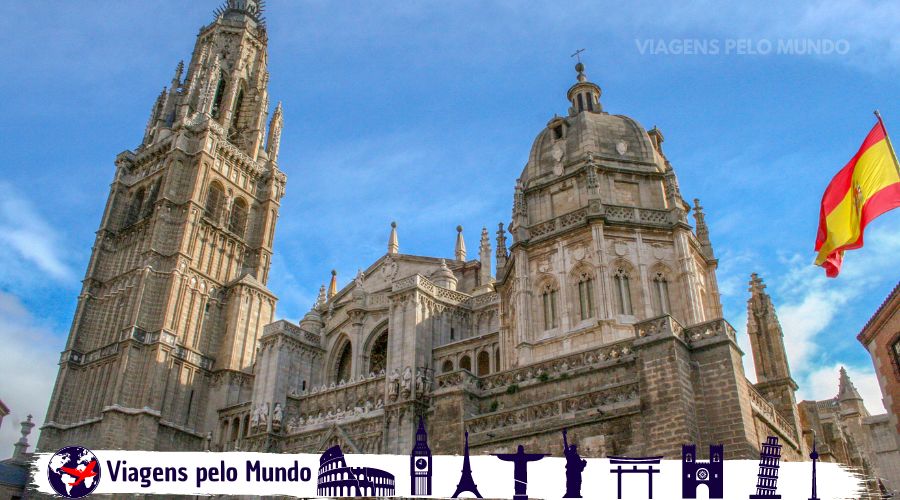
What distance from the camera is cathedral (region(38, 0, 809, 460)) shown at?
20.0 m

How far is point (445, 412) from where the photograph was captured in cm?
2342

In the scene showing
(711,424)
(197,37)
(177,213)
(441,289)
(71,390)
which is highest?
(197,37)

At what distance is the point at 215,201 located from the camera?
51.5m

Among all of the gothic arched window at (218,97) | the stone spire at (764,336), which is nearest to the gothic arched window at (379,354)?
the stone spire at (764,336)

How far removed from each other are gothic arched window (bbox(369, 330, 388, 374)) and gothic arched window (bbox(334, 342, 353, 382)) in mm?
1511

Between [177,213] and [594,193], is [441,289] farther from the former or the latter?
[177,213]

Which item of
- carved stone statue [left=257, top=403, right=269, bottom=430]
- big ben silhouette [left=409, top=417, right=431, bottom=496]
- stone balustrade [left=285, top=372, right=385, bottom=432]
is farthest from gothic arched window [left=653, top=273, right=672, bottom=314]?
carved stone statue [left=257, top=403, right=269, bottom=430]

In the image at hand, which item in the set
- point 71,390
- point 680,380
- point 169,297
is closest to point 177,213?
point 169,297

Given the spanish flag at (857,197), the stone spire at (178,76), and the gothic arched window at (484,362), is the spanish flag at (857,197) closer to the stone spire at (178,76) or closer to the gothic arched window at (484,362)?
the gothic arched window at (484,362)

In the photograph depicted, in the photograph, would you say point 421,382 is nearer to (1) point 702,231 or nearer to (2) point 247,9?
(1) point 702,231

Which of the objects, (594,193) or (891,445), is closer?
(594,193)

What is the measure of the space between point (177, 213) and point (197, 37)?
20943mm

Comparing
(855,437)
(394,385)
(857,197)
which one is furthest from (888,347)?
(855,437)

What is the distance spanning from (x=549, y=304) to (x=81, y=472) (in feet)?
54.9
